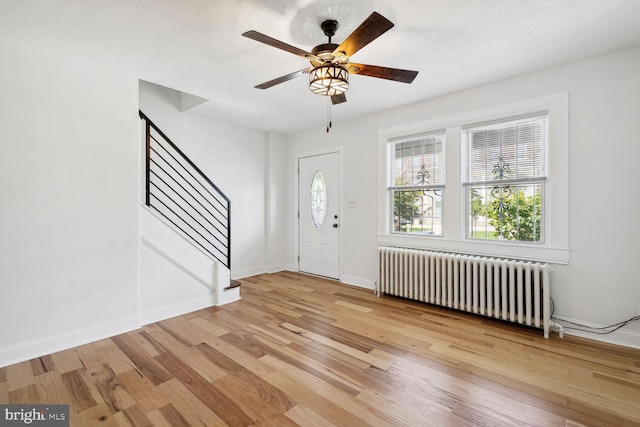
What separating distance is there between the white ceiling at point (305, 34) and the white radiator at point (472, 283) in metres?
2.01

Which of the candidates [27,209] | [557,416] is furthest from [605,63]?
[27,209]

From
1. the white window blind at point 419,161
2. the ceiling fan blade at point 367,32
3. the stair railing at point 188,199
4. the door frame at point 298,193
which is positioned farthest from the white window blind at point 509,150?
the stair railing at point 188,199

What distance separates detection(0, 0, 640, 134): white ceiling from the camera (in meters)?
2.04

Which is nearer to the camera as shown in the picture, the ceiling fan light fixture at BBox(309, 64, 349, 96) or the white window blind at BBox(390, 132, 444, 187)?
the ceiling fan light fixture at BBox(309, 64, 349, 96)

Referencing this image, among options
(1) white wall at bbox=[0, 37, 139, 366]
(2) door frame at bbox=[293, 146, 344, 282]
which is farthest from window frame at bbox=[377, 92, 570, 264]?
(1) white wall at bbox=[0, 37, 139, 366]

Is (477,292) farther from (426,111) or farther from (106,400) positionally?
(106,400)

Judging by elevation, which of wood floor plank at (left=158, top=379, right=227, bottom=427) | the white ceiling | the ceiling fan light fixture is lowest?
wood floor plank at (left=158, top=379, right=227, bottom=427)

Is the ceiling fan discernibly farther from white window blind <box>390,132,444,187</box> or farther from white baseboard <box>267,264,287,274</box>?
white baseboard <box>267,264,287,274</box>

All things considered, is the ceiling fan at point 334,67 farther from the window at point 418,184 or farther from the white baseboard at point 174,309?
the white baseboard at point 174,309

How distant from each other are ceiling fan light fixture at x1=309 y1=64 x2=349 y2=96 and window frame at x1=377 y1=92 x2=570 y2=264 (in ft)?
6.59

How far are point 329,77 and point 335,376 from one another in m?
2.19

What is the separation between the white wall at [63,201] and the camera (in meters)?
2.41

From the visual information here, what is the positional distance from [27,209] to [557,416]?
4140mm

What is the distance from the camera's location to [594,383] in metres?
2.09
